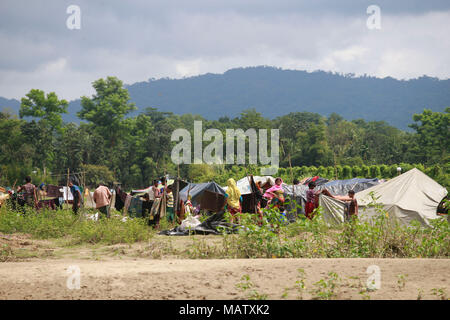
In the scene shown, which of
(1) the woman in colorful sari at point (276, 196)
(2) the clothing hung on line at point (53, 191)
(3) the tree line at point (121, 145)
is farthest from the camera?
(3) the tree line at point (121, 145)

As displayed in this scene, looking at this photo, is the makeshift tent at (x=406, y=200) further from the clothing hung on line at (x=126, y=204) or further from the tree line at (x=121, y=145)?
the tree line at (x=121, y=145)

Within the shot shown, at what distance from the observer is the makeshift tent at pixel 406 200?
11875mm

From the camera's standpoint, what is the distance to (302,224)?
8.01 metres

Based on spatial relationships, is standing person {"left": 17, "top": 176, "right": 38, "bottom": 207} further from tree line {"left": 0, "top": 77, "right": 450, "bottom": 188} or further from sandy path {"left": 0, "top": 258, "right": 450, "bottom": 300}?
tree line {"left": 0, "top": 77, "right": 450, "bottom": 188}

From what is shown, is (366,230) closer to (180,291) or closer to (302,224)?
(302,224)

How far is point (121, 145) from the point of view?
200 ft

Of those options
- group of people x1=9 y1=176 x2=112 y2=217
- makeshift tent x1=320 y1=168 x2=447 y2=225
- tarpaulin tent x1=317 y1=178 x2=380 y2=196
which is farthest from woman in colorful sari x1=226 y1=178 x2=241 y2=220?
tarpaulin tent x1=317 y1=178 x2=380 y2=196

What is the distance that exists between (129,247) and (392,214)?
21.2ft

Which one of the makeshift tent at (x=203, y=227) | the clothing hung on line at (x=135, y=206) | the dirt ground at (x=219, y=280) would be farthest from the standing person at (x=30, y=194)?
the dirt ground at (x=219, y=280)

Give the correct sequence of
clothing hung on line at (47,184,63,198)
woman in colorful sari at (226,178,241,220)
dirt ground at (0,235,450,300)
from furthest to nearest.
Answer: clothing hung on line at (47,184,63,198), woman in colorful sari at (226,178,241,220), dirt ground at (0,235,450,300)

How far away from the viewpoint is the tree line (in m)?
47.9

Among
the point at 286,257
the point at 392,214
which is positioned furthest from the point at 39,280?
the point at 392,214

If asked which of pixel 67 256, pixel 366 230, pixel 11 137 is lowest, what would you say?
pixel 67 256
